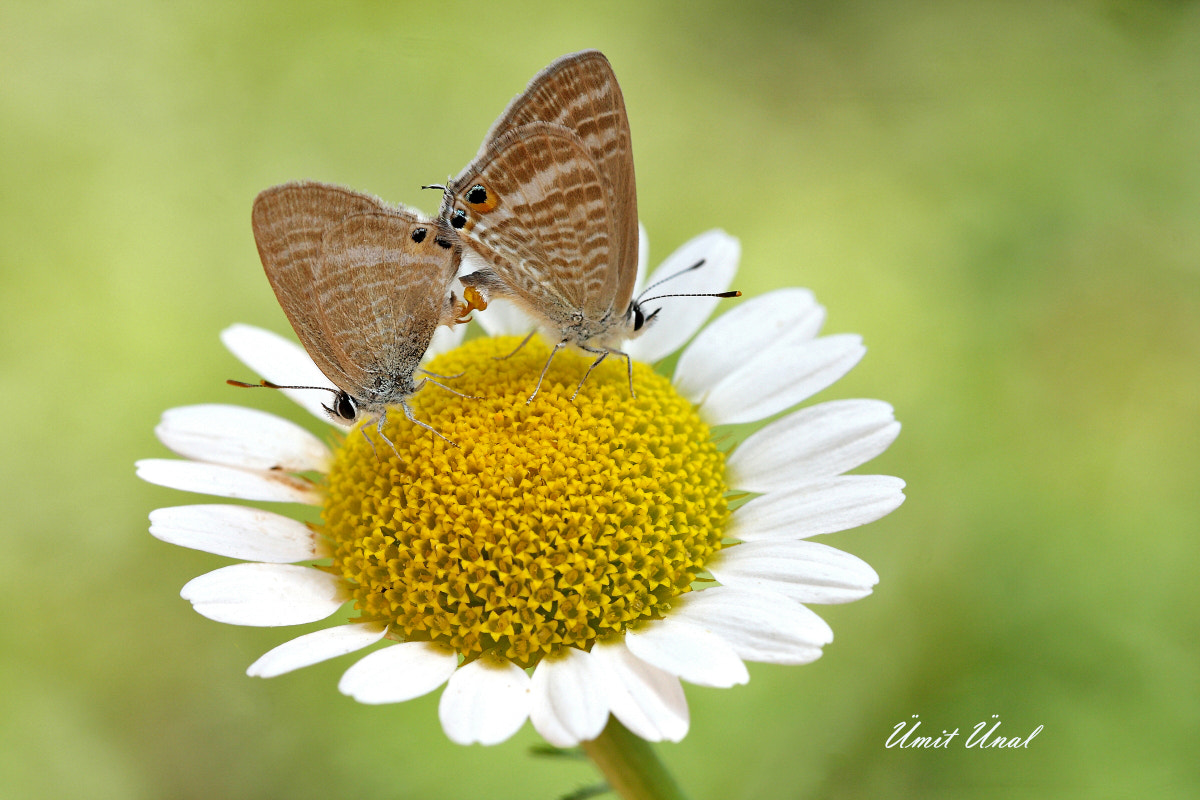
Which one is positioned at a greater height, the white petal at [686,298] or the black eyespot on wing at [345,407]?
the black eyespot on wing at [345,407]

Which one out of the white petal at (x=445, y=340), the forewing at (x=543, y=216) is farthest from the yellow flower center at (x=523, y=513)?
the white petal at (x=445, y=340)

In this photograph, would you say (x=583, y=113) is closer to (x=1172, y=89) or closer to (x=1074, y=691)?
(x=1074, y=691)

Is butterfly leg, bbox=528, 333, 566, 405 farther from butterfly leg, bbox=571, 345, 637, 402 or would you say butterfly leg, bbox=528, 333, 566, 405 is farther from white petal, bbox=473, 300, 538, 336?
white petal, bbox=473, 300, 538, 336

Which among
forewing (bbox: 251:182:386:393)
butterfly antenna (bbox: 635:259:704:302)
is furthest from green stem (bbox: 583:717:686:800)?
butterfly antenna (bbox: 635:259:704:302)

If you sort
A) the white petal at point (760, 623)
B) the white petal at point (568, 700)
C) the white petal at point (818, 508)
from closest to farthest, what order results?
the white petal at point (568, 700)
the white petal at point (760, 623)
the white petal at point (818, 508)

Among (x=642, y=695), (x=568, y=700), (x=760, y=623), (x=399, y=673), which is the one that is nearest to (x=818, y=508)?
(x=760, y=623)

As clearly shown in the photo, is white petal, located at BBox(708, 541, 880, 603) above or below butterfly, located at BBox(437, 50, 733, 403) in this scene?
below
